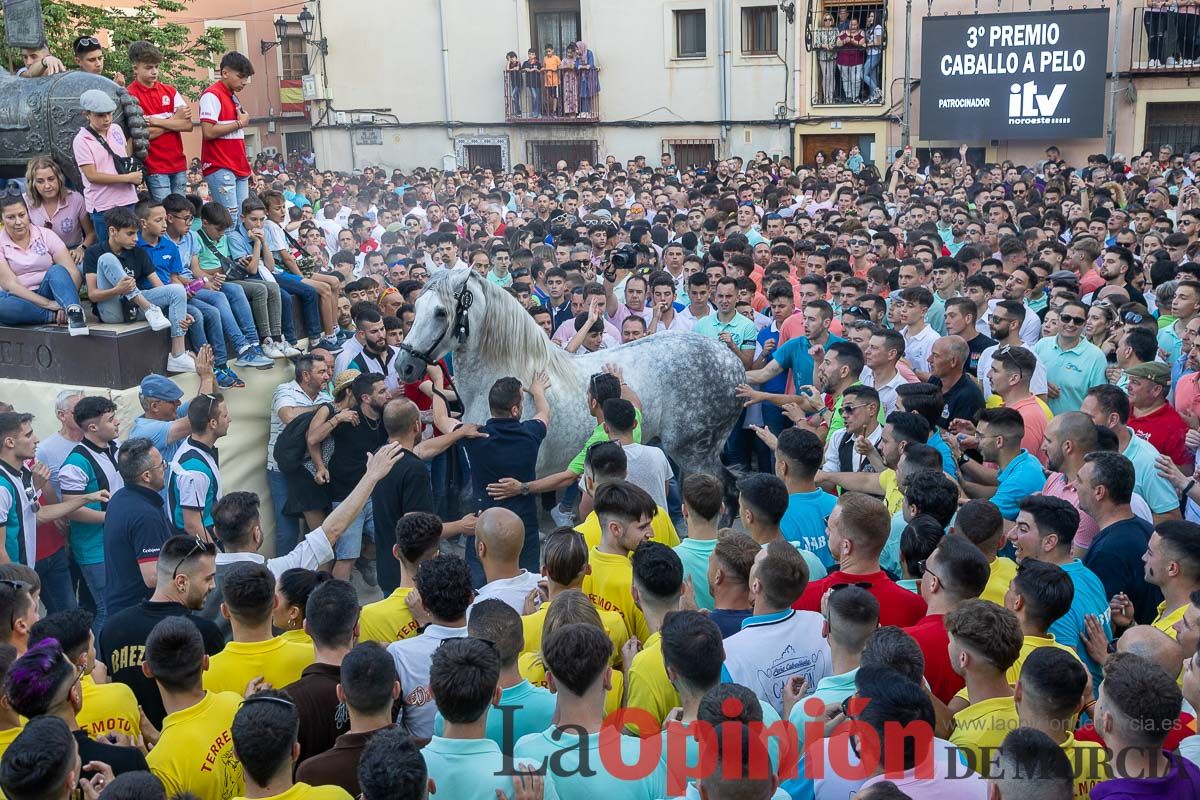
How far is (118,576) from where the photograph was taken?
18.7 feet

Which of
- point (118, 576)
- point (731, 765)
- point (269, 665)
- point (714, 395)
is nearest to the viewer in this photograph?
point (731, 765)

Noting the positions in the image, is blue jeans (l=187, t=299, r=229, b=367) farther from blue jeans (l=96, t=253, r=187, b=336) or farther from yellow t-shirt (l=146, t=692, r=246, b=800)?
yellow t-shirt (l=146, t=692, r=246, b=800)

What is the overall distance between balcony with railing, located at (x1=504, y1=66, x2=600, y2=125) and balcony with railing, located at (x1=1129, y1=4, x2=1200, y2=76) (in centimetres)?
1211

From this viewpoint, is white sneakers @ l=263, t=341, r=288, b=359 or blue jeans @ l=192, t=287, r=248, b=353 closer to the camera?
blue jeans @ l=192, t=287, r=248, b=353

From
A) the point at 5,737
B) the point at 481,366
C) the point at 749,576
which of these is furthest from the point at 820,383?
the point at 5,737

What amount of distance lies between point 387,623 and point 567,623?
114 centimetres

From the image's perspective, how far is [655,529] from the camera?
5.64m

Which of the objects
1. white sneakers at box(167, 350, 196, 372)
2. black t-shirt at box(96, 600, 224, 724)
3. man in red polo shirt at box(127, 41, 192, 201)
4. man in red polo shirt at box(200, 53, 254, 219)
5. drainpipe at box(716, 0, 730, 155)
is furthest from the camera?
drainpipe at box(716, 0, 730, 155)

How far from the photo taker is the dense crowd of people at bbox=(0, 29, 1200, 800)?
3480 millimetres

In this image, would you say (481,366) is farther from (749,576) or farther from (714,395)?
(749,576)

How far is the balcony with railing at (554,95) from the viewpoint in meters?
28.2

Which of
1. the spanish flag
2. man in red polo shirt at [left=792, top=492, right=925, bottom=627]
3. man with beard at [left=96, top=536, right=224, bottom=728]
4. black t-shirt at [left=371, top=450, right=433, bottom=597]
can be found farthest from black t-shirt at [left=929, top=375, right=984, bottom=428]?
the spanish flag

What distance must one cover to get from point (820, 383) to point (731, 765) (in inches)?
207

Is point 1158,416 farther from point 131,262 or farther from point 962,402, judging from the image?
point 131,262
